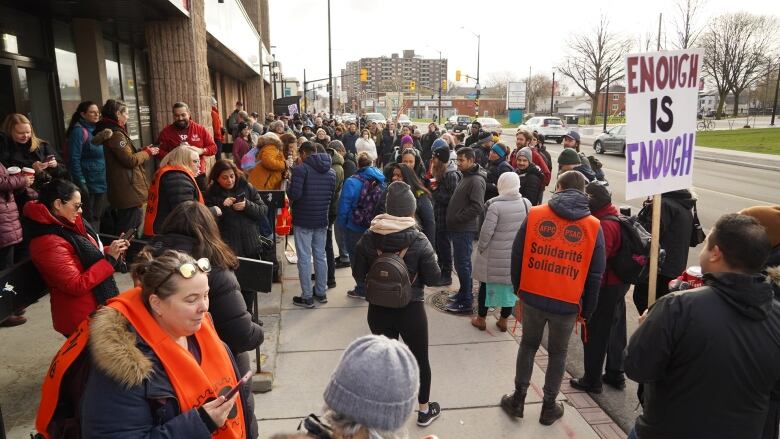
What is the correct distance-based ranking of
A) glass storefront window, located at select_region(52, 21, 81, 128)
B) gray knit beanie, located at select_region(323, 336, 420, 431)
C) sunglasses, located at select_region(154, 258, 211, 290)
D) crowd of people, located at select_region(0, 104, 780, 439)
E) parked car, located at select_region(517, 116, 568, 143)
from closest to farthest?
gray knit beanie, located at select_region(323, 336, 420, 431) → crowd of people, located at select_region(0, 104, 780, 439) → sunglasses, located at select_region(154, 258, 211, 290) → glass storefront window, located at select_region(52, 21, 81, 128) → parked car, located at select_region(517, 116, 568, 143)

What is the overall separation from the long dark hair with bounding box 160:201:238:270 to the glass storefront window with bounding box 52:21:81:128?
21.8 feet

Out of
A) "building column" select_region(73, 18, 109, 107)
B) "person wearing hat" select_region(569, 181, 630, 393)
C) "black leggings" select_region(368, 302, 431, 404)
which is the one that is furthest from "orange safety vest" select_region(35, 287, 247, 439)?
"building column" select_region(73, 18, 109, 107)

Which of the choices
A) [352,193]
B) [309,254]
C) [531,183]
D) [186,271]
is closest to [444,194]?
[352,193]

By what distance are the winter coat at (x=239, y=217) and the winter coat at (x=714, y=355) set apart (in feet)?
11.4

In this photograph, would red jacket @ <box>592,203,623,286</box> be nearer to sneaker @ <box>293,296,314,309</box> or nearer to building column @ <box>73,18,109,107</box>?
sneaker @ <box>293,296,314,309</box>

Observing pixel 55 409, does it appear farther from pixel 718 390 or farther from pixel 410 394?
pixel 718 390

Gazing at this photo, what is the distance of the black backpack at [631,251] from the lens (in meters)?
4.11

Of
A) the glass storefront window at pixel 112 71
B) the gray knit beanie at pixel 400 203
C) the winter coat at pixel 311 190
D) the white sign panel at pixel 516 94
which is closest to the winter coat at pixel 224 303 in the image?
the gray knit beanie at pixel 400 203

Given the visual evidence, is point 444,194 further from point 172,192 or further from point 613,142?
point 613,142

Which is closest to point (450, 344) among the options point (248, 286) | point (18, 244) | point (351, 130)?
point (248, 286)

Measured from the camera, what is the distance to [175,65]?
25.7 feet

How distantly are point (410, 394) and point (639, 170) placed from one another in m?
2.32

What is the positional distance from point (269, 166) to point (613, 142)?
74.8ft

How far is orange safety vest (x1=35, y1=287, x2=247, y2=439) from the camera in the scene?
1951mm
